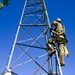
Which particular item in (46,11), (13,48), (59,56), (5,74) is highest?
(46,11)

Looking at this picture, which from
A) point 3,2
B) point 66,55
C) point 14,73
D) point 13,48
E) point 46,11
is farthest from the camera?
point 46,11

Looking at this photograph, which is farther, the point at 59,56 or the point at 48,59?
the point at 48,59

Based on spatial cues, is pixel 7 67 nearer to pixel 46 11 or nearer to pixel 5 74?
pixel 5 74

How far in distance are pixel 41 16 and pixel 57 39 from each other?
133 inches

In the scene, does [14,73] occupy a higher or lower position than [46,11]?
lower

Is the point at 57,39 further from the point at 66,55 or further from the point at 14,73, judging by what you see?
the point at 14,73

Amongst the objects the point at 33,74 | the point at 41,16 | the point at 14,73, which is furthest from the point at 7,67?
the point at 41,16

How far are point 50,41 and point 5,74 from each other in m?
2.27

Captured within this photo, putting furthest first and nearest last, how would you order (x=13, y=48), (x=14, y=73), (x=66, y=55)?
(x=13, y=48), (x=14, y=73), (x=66, y=55)

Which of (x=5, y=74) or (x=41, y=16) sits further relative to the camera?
(x=41, y=16)

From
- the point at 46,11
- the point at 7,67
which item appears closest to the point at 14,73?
the point at 7,67

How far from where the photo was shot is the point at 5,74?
416 inches

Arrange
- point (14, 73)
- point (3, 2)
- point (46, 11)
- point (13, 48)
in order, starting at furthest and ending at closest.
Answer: point (46, 11)
point (13, 48)
point (14, 73)
point (3, 2)

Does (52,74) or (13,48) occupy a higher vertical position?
(13,48)
